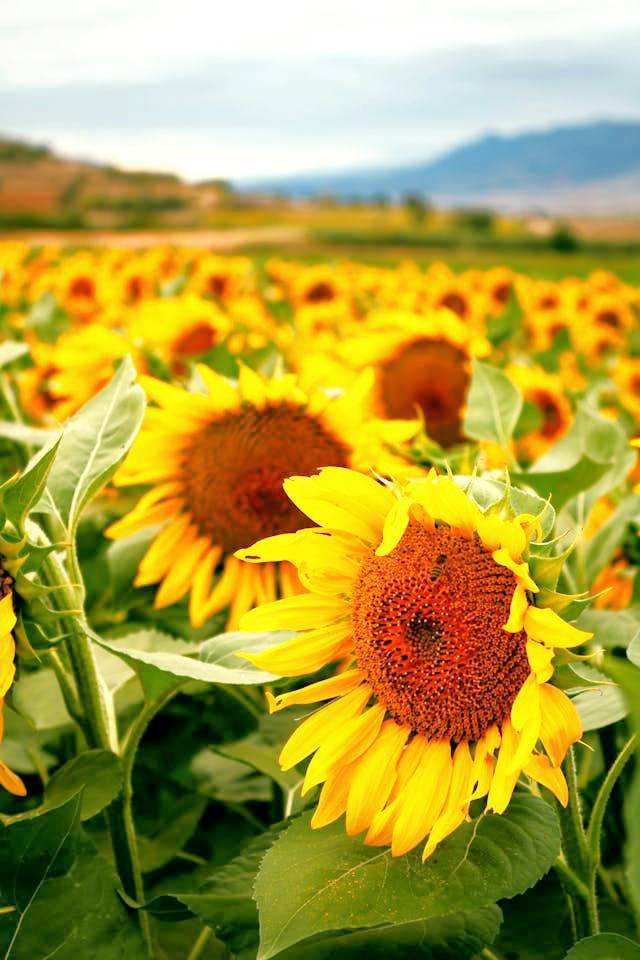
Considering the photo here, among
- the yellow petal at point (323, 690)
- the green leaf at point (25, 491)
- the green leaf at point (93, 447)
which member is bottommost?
the yellow petal at point (323, 690)

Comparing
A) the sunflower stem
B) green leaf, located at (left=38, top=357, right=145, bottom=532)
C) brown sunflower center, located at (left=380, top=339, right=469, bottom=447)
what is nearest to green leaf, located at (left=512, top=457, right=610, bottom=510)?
green leaf, located at (left=38, top=357, right=145, bottom=532)

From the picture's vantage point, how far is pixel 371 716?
125cm

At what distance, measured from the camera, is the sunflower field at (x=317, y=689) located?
1138mm

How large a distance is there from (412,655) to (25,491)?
47cm

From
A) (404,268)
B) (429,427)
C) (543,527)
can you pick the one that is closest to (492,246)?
(404,268)

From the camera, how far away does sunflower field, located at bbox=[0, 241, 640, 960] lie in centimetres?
114

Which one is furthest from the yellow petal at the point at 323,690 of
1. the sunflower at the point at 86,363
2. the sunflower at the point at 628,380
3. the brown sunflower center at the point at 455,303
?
the brown sunflower center at the point at 455,303

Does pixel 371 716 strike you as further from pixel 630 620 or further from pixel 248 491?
pixel 248 491

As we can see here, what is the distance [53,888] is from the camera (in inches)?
50.6

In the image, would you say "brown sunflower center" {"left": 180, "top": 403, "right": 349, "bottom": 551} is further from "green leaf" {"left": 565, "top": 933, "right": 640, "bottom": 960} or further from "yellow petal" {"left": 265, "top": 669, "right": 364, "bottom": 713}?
"green leaf" {"left": 565, "top": 933, "right": 640, "bottom": 960}

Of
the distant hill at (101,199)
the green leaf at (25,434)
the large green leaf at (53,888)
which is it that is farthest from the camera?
the distant hill at (101,199)

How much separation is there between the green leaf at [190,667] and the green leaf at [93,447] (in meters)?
0.26

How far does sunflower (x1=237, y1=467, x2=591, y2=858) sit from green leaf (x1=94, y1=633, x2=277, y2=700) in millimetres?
41

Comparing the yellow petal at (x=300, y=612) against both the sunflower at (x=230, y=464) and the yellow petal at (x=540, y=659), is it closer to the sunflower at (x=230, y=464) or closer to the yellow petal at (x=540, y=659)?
the yellow petal at (x=540, y=659)
